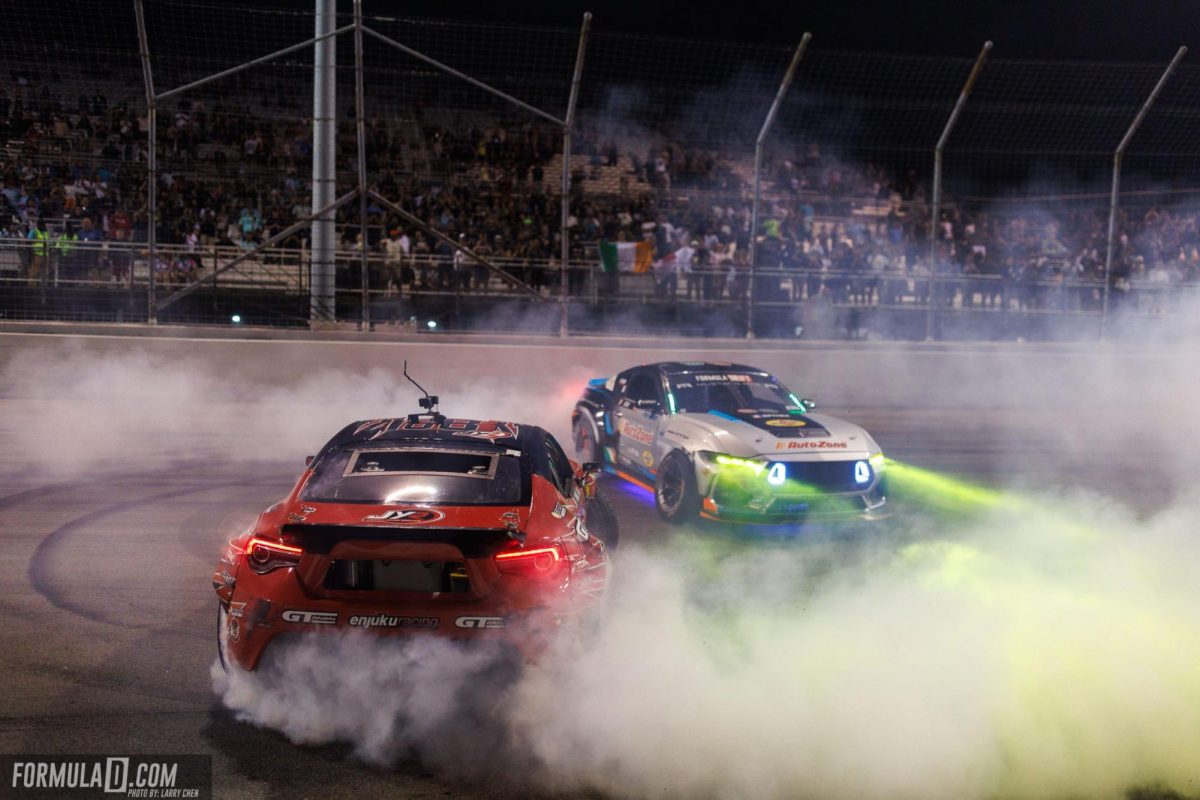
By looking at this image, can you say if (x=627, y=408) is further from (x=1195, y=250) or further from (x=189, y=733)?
(x=1195, y=250)

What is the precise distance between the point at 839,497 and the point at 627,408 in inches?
84.7

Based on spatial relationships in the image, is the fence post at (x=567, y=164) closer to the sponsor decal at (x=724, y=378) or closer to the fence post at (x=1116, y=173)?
the sponsor decal at (x=724, y=378)

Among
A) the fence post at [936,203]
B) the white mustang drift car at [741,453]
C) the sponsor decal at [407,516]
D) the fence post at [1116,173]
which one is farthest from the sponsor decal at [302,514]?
the fence post at [1116,173]

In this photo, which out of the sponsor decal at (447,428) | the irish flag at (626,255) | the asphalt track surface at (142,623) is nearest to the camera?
the asphalt track surface at (142,623)

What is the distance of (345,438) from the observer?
206 inches

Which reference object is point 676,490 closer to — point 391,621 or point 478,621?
point 478,621

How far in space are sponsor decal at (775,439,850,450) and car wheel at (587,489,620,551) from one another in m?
1.58

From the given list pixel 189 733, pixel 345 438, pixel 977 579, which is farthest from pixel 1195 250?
pixel 189 733

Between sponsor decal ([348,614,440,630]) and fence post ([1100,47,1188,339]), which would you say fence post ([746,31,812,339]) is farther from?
sponsor decal ([348,614,440,630])

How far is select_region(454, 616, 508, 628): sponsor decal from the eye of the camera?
3957 millimetres

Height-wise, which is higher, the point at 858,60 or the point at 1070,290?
the point at 858,60

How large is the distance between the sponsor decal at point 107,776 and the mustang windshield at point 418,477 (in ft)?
3.81

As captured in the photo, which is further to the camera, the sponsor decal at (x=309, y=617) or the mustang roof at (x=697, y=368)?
the mustang roof at (x=697, y=368)

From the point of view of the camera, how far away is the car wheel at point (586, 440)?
31.5ft
